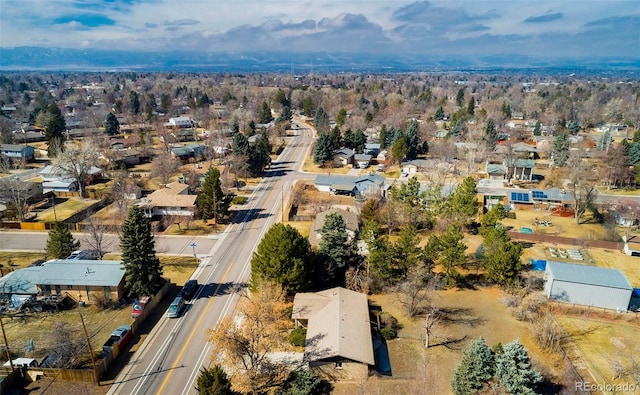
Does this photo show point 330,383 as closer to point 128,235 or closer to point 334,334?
point 334,334

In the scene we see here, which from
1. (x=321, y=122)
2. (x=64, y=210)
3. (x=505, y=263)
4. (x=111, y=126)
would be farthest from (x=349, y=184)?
(x=111, y=126)

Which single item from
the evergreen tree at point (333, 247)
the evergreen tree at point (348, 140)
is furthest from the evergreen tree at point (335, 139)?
the evergreen tree at point (333, 247)

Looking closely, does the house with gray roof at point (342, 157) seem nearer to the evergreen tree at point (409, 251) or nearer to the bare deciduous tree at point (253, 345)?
the evergreen tree at point (409, 251)

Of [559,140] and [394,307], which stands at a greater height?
[559,140]

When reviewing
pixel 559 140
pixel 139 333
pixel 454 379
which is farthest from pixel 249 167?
pixel 559 140

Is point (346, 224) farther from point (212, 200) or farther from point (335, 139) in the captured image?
point (335, 139)

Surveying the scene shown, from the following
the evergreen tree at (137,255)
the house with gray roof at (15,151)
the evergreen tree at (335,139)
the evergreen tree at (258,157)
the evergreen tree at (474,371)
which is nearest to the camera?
the evergreen tree at (474,371)

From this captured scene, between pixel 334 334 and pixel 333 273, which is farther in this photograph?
pixel 333 273
